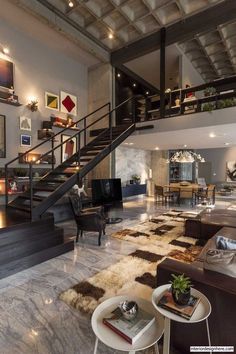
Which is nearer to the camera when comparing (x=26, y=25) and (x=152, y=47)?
(x=26, y=25)

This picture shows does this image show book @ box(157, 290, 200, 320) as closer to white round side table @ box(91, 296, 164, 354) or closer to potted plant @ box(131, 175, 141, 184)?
white round side table @ box(91, 296, 164, 354)

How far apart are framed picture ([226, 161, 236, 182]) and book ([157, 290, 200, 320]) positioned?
13.3 m

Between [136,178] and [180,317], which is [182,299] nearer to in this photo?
[180,317]

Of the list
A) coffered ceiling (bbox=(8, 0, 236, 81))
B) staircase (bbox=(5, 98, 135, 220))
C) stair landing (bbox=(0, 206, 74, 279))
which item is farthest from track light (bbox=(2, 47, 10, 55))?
stair landing (bbox=(0, 206, 74, 279))

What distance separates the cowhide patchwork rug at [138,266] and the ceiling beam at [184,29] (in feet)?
19.5

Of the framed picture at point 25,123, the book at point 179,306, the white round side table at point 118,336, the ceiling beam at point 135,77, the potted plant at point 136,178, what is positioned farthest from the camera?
the potted plant at point 136,178

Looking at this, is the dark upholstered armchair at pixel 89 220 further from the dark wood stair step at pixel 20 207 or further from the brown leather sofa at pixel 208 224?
the brown leather sofa at pixel 208 224

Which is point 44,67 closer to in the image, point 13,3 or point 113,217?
point 13,3

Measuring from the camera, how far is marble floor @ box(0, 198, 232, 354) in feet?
6.08

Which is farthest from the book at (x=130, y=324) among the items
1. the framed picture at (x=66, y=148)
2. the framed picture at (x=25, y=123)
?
the framed picture at (x=66, y=148)

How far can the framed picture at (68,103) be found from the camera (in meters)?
7.60

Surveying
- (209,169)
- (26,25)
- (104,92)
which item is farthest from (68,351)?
(209,169)

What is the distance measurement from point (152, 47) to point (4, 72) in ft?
16.0

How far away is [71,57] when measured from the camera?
7.92 m
